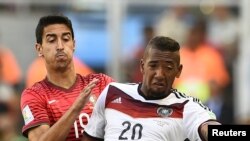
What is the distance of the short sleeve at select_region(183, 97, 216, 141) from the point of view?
8.21 m

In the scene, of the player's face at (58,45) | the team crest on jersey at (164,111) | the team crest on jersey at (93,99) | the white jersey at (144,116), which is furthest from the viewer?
the team crest on jersey at (93,99)

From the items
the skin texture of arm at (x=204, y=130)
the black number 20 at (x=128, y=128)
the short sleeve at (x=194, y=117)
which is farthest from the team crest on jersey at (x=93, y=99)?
the skin texture of arm at (x=204, y=130)

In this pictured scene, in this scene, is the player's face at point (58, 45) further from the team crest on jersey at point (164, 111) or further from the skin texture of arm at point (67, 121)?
the team crest on jersey at point (164, 111)

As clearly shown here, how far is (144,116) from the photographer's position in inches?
335

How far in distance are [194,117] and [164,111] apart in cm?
30

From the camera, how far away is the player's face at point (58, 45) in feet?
30.2

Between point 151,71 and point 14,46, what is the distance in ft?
25.5

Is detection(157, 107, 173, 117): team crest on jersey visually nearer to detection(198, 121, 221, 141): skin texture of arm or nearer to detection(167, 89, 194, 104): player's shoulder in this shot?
detection(167, 89, 194, 104): player's shoulder

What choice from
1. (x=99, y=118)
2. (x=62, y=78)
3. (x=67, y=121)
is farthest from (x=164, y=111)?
(x=62, y=78)

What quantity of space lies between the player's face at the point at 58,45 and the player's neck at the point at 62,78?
0.51 feet

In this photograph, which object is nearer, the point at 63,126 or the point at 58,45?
the point at 63,126

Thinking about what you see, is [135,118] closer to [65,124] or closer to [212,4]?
[65,124]

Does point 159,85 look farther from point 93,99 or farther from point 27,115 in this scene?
point 27,115

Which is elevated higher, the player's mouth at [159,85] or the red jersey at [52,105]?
the player's mouth at [159,85]
